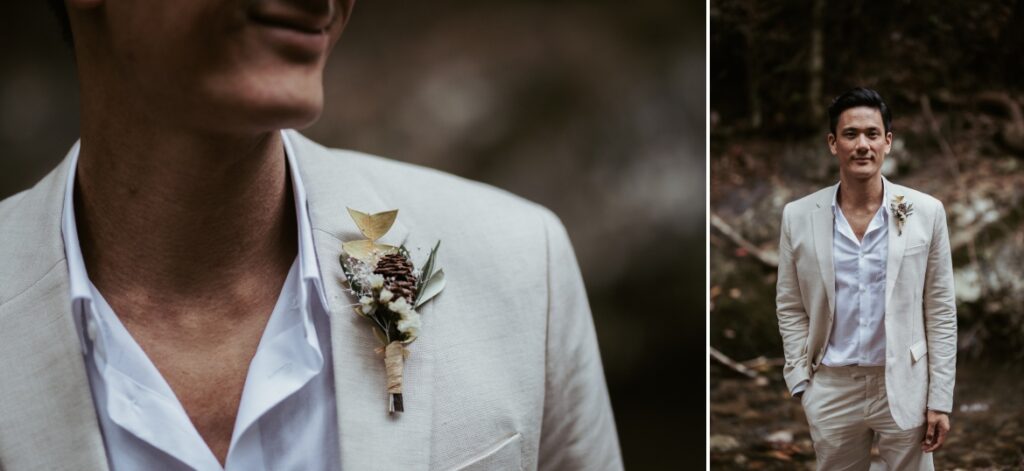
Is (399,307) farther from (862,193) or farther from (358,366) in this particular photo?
(862,193)

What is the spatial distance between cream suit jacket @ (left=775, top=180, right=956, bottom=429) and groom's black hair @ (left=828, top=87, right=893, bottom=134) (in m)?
0.15

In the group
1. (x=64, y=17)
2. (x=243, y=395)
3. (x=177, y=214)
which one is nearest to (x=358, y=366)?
(x=243, y=395)

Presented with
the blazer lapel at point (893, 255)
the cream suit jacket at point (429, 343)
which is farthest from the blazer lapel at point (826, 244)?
the cream suit jacket at point (429, 343)

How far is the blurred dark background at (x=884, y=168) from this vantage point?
77.1 inches

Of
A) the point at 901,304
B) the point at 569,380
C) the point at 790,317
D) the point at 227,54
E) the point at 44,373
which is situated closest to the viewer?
the point at 227,54

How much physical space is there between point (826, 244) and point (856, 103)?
0.32m

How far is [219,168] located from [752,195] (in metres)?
1.23

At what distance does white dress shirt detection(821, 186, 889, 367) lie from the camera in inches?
73.3

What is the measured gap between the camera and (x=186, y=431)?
3.99 ft

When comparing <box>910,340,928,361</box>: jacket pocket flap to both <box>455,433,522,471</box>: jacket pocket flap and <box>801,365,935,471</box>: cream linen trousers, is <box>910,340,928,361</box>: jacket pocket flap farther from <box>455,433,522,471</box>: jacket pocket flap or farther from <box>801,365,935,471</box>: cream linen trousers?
<box>455,433,522,471</box>: jacket pocket flap

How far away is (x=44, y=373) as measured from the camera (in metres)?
1.19

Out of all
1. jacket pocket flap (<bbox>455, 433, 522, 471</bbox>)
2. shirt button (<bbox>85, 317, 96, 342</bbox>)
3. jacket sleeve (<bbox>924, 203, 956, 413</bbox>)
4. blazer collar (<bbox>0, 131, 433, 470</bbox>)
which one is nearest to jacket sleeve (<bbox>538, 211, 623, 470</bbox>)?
jacket pocket flap (<bbox>455, 433, 522, 471</bbox>)

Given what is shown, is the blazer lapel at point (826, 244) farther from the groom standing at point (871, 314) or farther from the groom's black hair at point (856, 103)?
the groom's black hair at point (856, 103)

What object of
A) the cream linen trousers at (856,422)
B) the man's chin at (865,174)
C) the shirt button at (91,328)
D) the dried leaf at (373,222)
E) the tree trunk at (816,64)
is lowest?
the cream linen trousers at (856,422)
